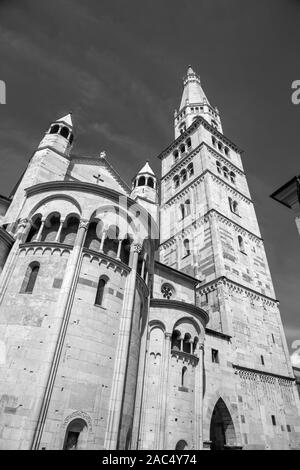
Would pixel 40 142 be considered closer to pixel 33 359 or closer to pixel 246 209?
pixel 33 359

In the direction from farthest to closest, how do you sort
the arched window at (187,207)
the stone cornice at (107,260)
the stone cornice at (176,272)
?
the arched window at (187,207) → the stone cornice at (176,272) → the stone cornice at (107,260)

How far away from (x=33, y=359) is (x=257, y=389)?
17.1 meters

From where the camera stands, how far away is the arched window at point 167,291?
2106 centimetres

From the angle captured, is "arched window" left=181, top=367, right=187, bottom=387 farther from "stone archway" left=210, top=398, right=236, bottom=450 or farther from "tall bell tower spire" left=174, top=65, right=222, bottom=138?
"tall bell tower spire" left=174, top=65, right=222, bottom=138

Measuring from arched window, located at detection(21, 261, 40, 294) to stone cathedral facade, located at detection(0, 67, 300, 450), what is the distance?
0.06 metres

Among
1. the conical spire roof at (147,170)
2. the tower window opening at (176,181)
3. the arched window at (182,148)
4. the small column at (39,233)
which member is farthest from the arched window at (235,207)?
the small column at (39,233)

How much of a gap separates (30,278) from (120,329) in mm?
4613

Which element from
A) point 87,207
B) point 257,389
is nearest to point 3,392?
point 87,207

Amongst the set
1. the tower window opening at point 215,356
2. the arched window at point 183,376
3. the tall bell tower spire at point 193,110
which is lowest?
the arched window at point 183,376

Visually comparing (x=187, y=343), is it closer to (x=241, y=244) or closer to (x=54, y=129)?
(x=241, y=244)

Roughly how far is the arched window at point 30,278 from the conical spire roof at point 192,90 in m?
44.0

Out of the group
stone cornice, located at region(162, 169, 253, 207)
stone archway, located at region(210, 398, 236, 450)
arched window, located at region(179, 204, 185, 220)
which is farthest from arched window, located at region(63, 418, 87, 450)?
stone cornice, located at region(162, 169, 253, 207)

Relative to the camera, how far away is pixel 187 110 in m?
46.1

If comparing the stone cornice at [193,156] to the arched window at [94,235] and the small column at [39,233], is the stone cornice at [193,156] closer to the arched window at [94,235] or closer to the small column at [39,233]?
the arched window at [94,235]
